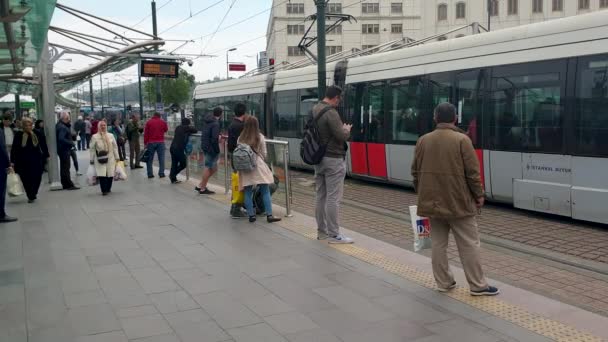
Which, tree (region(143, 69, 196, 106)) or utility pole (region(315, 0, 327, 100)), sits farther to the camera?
tree (region(143, 69, 196, 106))

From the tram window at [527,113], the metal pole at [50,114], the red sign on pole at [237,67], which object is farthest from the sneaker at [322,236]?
the red sign on pole at [237,67]

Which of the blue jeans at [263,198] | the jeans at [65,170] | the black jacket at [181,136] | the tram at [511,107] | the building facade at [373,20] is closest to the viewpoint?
the tram at [511,107]

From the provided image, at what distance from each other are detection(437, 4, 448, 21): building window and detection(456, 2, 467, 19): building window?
1.42 meters

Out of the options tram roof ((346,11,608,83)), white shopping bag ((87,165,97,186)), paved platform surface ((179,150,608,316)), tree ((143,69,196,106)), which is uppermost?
tree ((143,69,196,106))

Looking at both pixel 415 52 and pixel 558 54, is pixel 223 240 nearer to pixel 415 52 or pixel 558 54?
pixel 558 54

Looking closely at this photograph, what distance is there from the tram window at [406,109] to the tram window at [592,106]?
11.8 ft

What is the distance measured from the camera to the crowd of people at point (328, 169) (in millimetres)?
4938

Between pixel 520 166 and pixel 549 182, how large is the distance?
61cm

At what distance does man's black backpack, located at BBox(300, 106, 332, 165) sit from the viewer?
684 centimetres

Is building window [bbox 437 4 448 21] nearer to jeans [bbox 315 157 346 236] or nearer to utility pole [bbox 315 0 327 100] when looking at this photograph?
utility pole [bbox 315 0 327 100]

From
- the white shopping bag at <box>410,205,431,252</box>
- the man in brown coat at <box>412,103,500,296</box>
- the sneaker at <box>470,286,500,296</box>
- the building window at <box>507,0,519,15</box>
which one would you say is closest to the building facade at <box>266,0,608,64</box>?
the building window at <box>507,0,519,15</box>

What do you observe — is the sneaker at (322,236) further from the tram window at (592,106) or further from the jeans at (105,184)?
the jeans at (105,184)

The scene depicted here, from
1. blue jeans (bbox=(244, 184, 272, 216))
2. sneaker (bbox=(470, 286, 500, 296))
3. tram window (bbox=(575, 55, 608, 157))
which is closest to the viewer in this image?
sneaker (bbox=(470, 286, 500, 296))

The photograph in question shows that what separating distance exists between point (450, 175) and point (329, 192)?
7.53 feet
